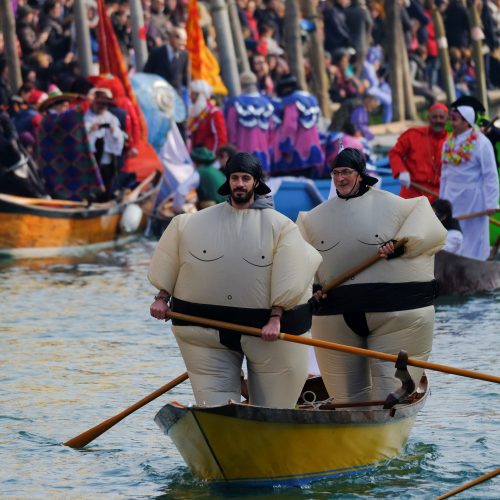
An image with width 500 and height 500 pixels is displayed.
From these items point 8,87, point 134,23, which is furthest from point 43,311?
point 134,23

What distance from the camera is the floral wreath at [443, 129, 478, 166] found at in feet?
50.6

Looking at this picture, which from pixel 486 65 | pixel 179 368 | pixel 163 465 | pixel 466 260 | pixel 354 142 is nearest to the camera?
pixel 163 465

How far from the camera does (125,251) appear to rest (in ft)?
68.0

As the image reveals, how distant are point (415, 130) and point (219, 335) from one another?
7674 mm

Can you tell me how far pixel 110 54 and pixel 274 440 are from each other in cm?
1487

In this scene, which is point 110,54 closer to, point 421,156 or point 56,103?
point 56,103

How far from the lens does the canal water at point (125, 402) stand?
30.7 feet

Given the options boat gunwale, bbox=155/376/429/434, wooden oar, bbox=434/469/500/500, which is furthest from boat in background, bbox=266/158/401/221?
wooden oar, bbox=434/469/500/500

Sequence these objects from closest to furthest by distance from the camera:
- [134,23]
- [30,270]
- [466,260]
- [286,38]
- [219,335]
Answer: [219,335] → [466,260] → [30,270] → [134,23] → [286,38]

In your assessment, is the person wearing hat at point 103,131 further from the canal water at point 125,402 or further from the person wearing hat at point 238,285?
the person wearing hat at point 238,285

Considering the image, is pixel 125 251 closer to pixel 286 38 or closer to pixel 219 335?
pixel 286 38

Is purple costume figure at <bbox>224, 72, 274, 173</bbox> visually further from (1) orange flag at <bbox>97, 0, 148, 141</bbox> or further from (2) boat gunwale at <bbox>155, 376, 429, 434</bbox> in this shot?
(2) boat gunwale at <bbox>155, 376, 429, 434</bbox>

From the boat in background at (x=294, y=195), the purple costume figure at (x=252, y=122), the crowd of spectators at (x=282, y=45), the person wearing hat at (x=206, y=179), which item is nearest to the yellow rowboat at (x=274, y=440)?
the person wearing hat at (x=206, y=179)

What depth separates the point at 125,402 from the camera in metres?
11.7
